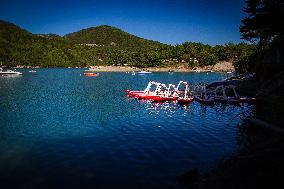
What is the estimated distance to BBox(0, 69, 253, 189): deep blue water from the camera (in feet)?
61.7

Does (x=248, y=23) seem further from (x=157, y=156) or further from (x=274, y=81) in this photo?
(x=157, y=156)

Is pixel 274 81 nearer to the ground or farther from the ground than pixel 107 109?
farther from the ground

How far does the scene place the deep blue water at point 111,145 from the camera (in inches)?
740

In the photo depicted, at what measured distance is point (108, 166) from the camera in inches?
824

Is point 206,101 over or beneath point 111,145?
over

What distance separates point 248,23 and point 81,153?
33204 millimetres

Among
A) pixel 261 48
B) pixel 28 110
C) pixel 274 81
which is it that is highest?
pixel 261 48

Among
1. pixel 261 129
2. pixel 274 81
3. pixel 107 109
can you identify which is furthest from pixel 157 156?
pixel 274 81

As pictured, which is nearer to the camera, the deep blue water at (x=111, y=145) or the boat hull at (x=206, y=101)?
the deep blue water at (x=111, y=145)

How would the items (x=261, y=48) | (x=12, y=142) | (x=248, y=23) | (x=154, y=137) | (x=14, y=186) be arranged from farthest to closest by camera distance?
1. (x=261, y=48)
2. (x=248, y=23)
3. (x=154, y=137)
4. (x=12, y=142)
5. (x=14, y=186)

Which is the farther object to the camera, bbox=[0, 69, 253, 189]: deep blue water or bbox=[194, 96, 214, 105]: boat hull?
bbox=[194, 96, 214, 105]: boat hull

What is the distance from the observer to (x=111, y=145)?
87.1ft

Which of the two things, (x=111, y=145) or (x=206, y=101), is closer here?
(x=111, y=145)

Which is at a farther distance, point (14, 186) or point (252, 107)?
point (252, 107)
